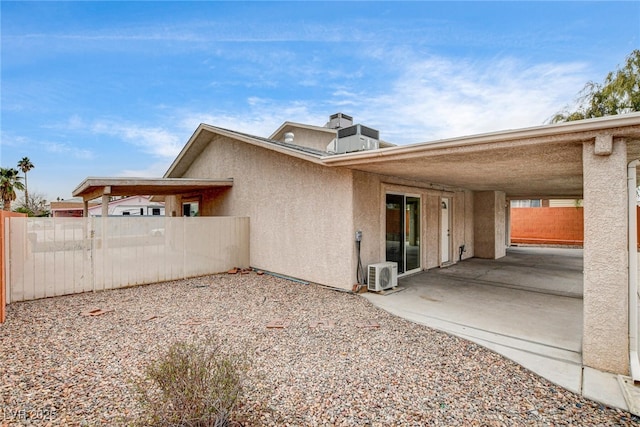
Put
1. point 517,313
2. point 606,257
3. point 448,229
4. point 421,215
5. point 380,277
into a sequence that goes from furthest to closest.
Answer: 1. point 448,229
2. point 421,215
3. point 380,277
4. point 517,313
5. point 606,257

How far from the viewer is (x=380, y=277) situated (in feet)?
23.6

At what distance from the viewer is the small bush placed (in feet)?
7.64

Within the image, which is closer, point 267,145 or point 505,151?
point 505,151

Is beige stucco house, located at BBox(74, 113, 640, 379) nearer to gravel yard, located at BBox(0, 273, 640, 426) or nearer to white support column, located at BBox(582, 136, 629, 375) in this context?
white support column, located at BBox(582, 136, 629, 375)

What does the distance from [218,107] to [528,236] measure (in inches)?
794

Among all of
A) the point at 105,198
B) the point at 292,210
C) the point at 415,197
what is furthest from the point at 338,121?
the point at 105,198

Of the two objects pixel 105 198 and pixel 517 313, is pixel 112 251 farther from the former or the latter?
pixel 517 313

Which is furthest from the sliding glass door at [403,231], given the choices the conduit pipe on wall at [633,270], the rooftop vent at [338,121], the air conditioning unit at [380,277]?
the rooftop vent at [338,121]

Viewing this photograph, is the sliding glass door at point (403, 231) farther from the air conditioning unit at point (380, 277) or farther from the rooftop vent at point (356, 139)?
the rooftop vent at point (356, 139)

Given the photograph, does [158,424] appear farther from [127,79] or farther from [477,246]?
[127,79]

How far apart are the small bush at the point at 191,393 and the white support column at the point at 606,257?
401 centimetres

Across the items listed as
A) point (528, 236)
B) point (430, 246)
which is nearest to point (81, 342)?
point (430, 246)

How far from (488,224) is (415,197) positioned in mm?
5753

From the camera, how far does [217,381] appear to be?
2445mm
